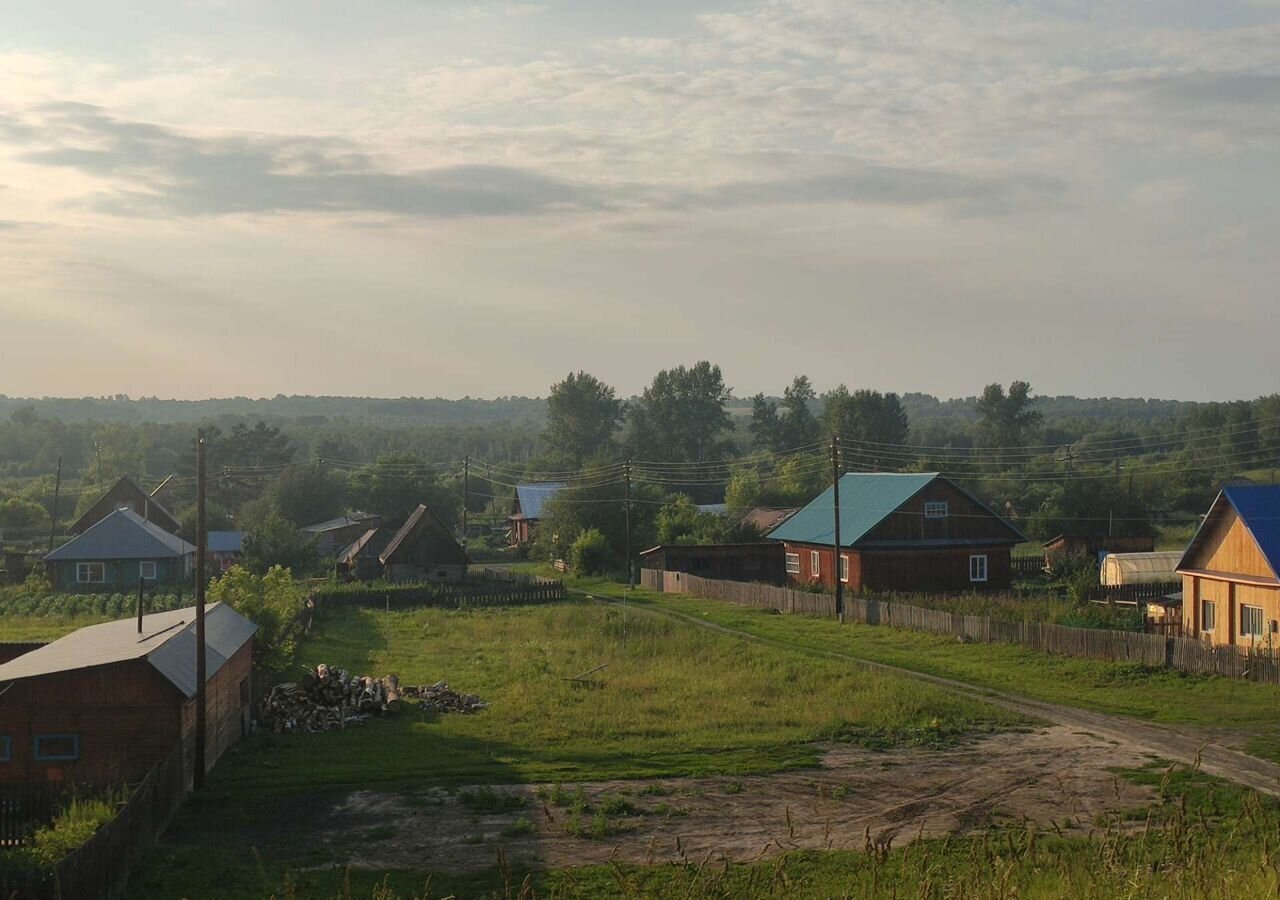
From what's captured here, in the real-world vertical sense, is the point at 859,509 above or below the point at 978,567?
above

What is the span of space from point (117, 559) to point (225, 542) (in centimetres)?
1901

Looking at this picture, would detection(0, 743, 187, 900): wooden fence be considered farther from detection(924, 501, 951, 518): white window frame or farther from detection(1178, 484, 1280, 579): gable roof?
detection(924, 501, 951, 518): white window frame

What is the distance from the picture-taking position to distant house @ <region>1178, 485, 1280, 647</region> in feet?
126

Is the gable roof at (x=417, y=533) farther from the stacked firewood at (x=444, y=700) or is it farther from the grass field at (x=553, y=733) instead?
the stacked firewood at (x=444, y=700)

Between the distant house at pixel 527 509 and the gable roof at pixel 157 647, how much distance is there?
74338 millimetres

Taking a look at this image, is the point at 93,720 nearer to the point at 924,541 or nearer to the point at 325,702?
the point at 325,702

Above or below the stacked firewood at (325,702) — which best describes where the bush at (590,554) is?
above

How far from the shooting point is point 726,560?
7250 centimetres

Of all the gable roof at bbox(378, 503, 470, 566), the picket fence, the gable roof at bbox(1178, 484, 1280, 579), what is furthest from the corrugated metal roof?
the gable roof at bbox(1178, 484, 1280, 579)

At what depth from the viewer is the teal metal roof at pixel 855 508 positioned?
6178 centimetres

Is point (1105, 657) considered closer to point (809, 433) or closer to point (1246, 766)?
point (1246, 766)

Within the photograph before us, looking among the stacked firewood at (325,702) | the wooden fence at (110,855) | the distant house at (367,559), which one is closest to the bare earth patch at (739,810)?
the wooden fence at (110,855)

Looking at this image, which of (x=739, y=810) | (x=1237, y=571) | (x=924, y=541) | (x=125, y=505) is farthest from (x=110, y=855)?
(x=125, y=505)

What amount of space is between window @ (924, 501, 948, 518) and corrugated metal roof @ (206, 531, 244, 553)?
55438 millimetres
